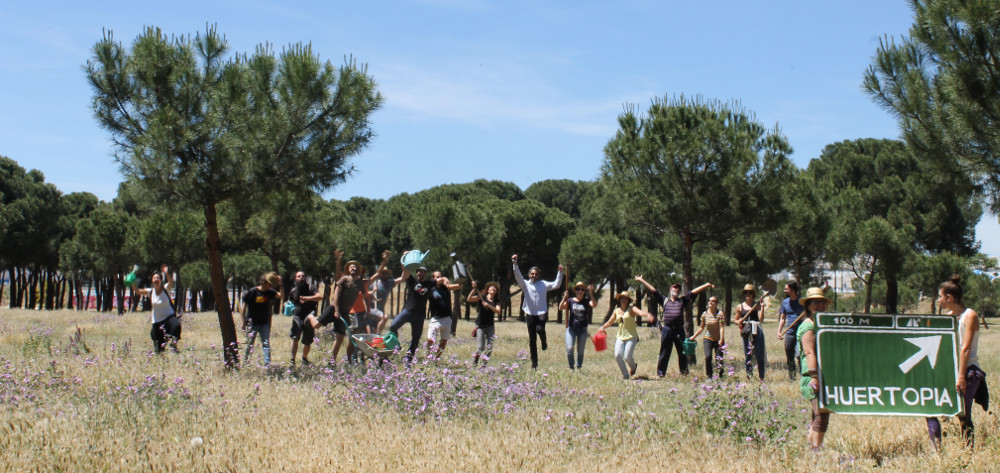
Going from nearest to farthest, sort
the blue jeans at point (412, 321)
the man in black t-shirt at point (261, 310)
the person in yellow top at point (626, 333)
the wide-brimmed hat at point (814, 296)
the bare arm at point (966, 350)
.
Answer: the bare arm at point (966, 350), the wide-brimmed hat at point (814, 296), the blue jeans at point (412, 321), the person in yellow top at point (626, 333), the man in black t-shirt at point (261, 310)

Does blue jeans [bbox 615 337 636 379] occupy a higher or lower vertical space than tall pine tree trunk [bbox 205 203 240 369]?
lower

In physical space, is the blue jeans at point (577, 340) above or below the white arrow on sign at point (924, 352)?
below

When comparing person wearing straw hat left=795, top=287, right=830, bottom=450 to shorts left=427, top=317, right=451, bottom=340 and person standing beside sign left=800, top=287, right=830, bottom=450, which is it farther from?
shorts left=427, top=317, right=451, bottom=340

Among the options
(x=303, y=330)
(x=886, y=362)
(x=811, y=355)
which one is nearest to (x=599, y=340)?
(x=303, y=330)

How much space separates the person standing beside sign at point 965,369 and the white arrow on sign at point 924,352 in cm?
17

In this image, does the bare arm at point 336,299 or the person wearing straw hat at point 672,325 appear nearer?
the bare arm at point 336,299

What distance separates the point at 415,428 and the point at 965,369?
426cm

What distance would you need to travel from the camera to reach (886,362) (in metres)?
6.28

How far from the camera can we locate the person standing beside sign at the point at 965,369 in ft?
20.0

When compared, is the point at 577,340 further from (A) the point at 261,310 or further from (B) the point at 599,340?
(A) the point at 261,310

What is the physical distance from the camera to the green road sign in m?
6.17

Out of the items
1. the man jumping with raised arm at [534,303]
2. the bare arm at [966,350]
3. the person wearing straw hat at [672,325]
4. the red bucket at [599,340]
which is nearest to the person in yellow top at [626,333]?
the person wearing straw hat at [672,325]

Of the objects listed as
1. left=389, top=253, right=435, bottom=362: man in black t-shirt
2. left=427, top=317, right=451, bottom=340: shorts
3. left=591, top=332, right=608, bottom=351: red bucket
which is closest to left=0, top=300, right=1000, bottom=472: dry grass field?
left=389, top=253, right=435, bottom=362: man in black t-shirt

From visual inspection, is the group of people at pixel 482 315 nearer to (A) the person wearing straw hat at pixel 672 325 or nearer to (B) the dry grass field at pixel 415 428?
(A) the person wearing straw hat at pixel 672 325
